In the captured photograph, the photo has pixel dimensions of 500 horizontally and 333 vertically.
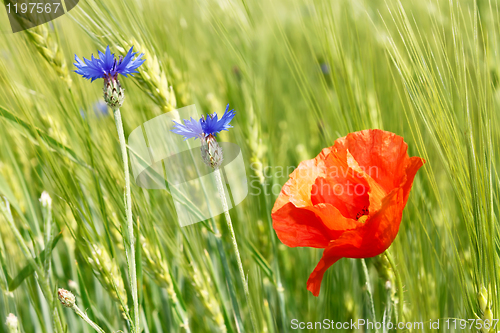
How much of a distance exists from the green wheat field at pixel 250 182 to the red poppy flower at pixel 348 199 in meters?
0.03

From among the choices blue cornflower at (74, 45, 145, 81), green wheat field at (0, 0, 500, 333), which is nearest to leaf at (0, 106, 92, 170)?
green wheat field at (0, 0, 500, 333)

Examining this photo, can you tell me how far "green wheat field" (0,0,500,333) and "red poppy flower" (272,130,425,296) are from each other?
3cm

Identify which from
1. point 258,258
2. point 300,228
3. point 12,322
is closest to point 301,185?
point 300,228

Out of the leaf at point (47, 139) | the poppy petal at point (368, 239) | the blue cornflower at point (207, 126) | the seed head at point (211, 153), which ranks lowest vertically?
the poppy petal at point (368, 239)

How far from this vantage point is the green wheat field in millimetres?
306

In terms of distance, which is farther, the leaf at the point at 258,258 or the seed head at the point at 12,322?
the leaf at the point at 258,258

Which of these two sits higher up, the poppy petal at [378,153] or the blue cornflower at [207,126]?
the blue cornflower at [207,126]

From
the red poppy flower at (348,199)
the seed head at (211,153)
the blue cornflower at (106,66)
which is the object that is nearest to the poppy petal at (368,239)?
the red poppy flower at (348,199)

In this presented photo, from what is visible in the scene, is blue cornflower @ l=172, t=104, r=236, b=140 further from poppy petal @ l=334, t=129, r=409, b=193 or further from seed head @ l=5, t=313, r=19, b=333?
seed head @ l=5, t=313, r=19, b=333

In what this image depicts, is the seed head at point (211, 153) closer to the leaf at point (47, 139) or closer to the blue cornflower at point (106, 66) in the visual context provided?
the blue cornflower at point (106, 66)

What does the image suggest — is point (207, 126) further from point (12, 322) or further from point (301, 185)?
point (12, 322)

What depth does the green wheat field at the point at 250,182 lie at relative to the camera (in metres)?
0.31

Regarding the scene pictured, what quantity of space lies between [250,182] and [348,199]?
169mm

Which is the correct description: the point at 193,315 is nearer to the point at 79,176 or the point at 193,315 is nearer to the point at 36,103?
the point at 79,176
